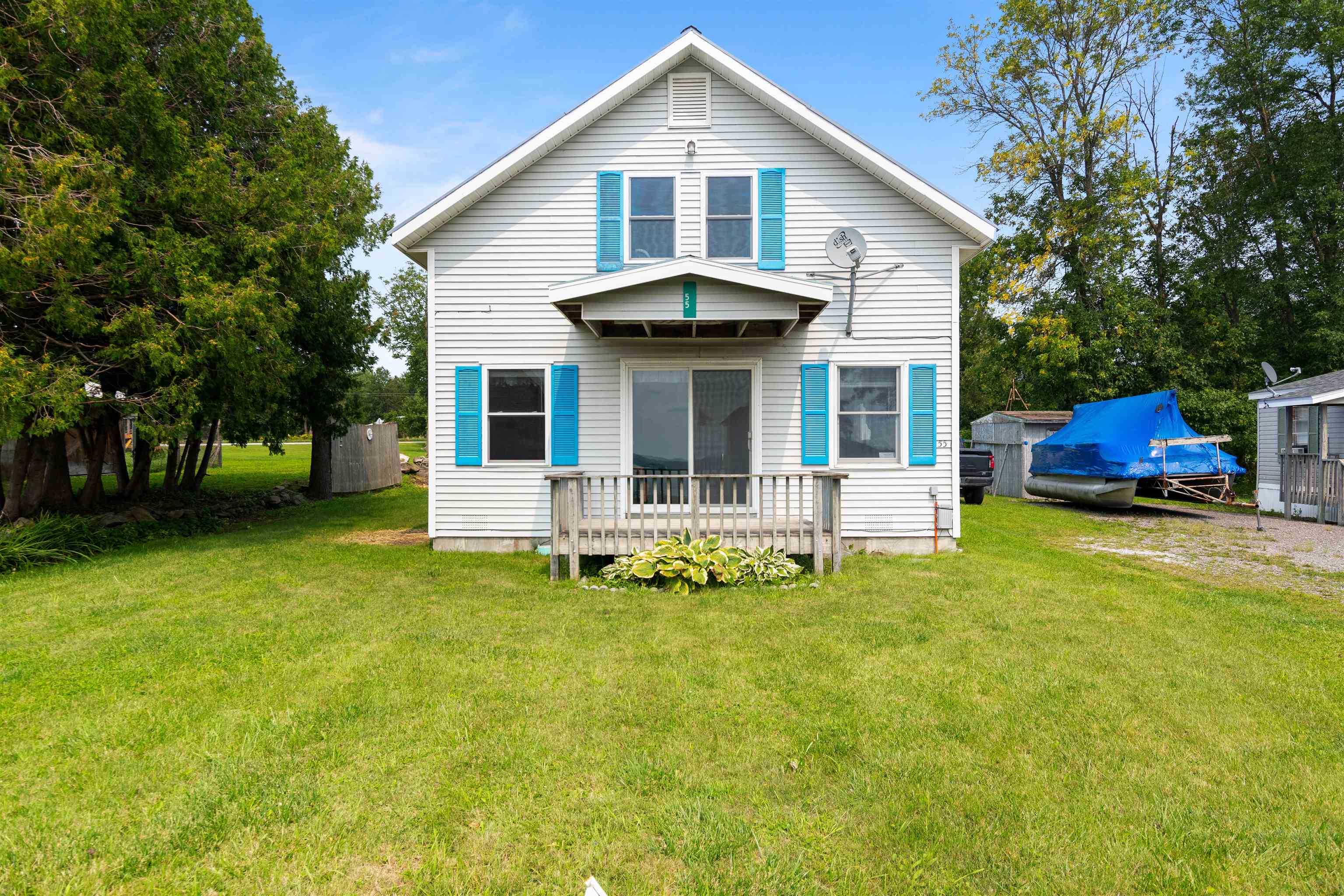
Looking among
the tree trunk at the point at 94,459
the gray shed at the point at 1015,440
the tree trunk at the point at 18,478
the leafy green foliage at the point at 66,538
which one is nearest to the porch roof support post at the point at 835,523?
the leafy green foliage at the point at 66,538

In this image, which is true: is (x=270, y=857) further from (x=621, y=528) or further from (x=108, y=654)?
(x=621, y=528)

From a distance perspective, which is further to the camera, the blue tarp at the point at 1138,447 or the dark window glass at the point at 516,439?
the blue tarp at the point at 1138,447

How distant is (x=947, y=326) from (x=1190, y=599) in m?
4.40

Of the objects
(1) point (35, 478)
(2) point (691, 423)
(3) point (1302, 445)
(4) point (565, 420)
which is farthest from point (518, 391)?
(3) point (1302, 445)

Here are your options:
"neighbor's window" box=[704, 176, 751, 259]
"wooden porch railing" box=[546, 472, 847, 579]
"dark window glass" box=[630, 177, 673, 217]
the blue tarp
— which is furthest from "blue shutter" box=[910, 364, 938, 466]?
the blue tarp

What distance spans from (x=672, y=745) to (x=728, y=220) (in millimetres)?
7599

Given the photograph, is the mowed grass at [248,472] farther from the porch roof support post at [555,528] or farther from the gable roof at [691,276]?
the gable roof at [691,276]

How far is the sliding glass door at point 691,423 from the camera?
9258mm

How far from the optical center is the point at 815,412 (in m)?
9.17

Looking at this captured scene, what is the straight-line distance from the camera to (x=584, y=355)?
9266 millimetres

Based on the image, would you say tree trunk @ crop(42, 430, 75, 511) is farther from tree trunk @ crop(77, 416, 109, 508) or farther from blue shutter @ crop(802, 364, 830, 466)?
blue shutter @ crop(802, 364, 830, 466)

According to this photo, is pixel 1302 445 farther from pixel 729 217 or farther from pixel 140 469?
pixel 140 469

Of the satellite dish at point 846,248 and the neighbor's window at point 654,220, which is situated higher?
the neighbor's window at point 654,220

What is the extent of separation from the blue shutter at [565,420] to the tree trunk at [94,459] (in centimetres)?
793
